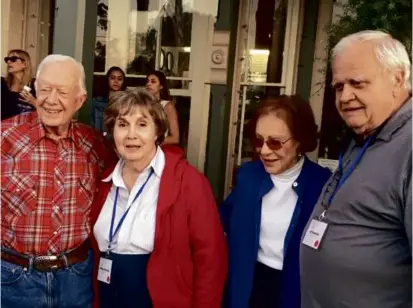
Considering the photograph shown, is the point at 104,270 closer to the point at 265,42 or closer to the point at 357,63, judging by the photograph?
the point at 357,63

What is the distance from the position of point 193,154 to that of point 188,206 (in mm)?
2242

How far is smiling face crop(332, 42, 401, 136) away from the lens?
1.57 m

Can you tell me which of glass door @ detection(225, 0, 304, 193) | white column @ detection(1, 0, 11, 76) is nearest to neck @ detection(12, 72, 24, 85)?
white column @ detection(1, 0, 11, 76)

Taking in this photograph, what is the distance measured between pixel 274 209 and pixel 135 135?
686 mm

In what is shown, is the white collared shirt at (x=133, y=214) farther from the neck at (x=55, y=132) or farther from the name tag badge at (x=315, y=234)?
the name tag badge at (x=315, y=234)

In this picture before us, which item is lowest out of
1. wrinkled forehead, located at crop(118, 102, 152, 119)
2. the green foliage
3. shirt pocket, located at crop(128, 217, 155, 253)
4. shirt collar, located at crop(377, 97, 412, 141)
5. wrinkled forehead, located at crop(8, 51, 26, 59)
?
shirt pocket, located at crop(128, 217, 155, 253)

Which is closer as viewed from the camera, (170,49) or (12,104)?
(12,104)

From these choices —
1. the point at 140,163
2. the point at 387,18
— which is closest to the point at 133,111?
the point at 140,163

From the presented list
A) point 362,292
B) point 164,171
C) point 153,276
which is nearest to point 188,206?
point 164,171

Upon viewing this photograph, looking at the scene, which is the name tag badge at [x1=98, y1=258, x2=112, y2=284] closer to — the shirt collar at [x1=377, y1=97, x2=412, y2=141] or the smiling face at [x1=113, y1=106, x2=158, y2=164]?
the smiling face at [x1=113, y1=106, x2=158, y2=164]

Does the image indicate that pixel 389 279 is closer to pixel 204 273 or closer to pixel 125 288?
pixel 204 273

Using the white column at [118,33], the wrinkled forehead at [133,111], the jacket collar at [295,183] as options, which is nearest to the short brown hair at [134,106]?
the wrinkled forehead at [133,111]

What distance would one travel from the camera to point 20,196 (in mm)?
2090

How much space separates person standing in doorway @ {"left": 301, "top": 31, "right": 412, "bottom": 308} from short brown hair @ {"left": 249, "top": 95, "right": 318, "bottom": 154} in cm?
44
